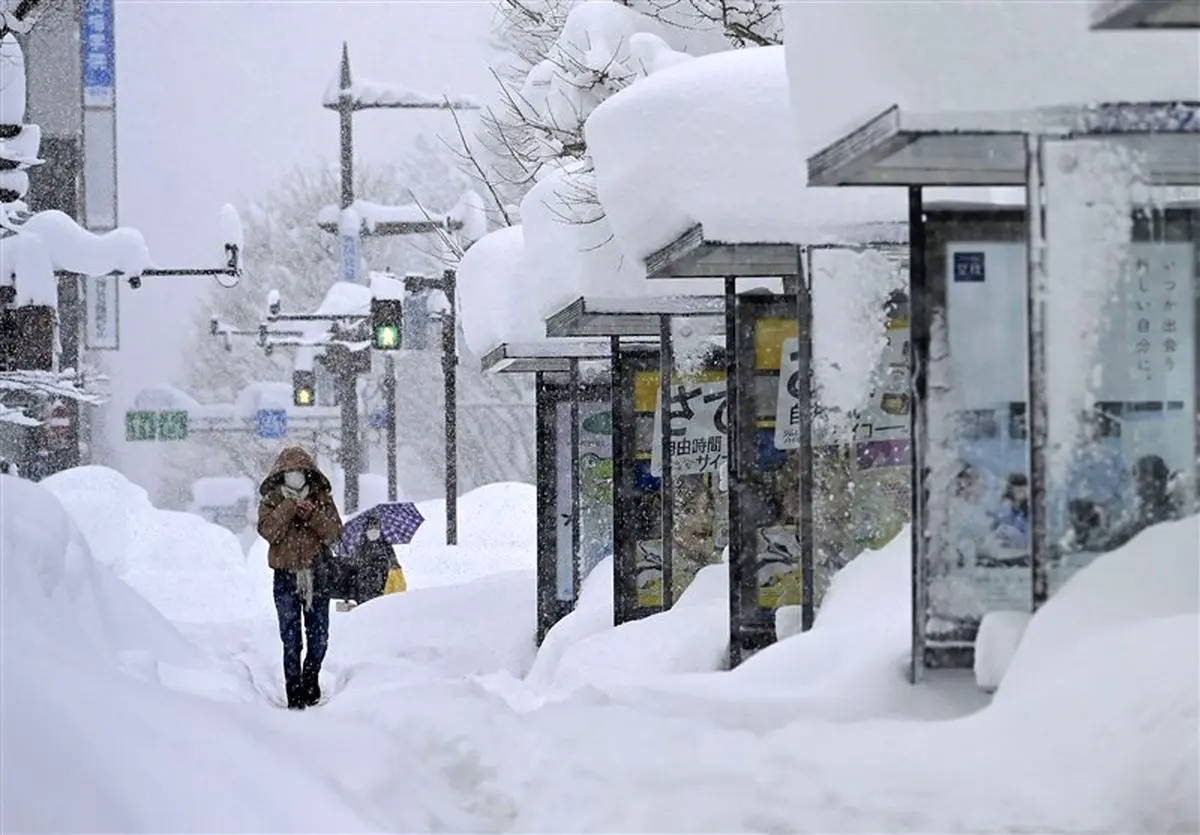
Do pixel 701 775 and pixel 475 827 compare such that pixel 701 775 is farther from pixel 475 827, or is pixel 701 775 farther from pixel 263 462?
pixel 263 462

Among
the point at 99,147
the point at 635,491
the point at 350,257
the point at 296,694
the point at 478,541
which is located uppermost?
the point at 99,147

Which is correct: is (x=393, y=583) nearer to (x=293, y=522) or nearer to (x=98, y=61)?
(x=293, y=522)

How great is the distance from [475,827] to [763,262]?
489cm

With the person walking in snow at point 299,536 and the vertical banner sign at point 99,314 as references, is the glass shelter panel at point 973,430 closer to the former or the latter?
the person walking in snow at point 299,536

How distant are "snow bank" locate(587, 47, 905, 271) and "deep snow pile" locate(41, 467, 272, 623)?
16.2 metres

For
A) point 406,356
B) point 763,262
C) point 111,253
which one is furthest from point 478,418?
point 763,262

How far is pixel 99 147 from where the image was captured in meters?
47.8

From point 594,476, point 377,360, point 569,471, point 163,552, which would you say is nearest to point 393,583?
point 569,471

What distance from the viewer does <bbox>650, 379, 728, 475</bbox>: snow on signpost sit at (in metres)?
13.5

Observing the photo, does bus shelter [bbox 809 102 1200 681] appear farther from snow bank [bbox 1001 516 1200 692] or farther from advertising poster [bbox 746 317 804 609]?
advertising poster [bbox 746 317 804 609]

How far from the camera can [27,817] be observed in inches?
209

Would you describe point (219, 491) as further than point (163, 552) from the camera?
Yes

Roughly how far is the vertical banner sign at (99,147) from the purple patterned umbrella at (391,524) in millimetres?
24276

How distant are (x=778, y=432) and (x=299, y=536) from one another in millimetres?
2823
